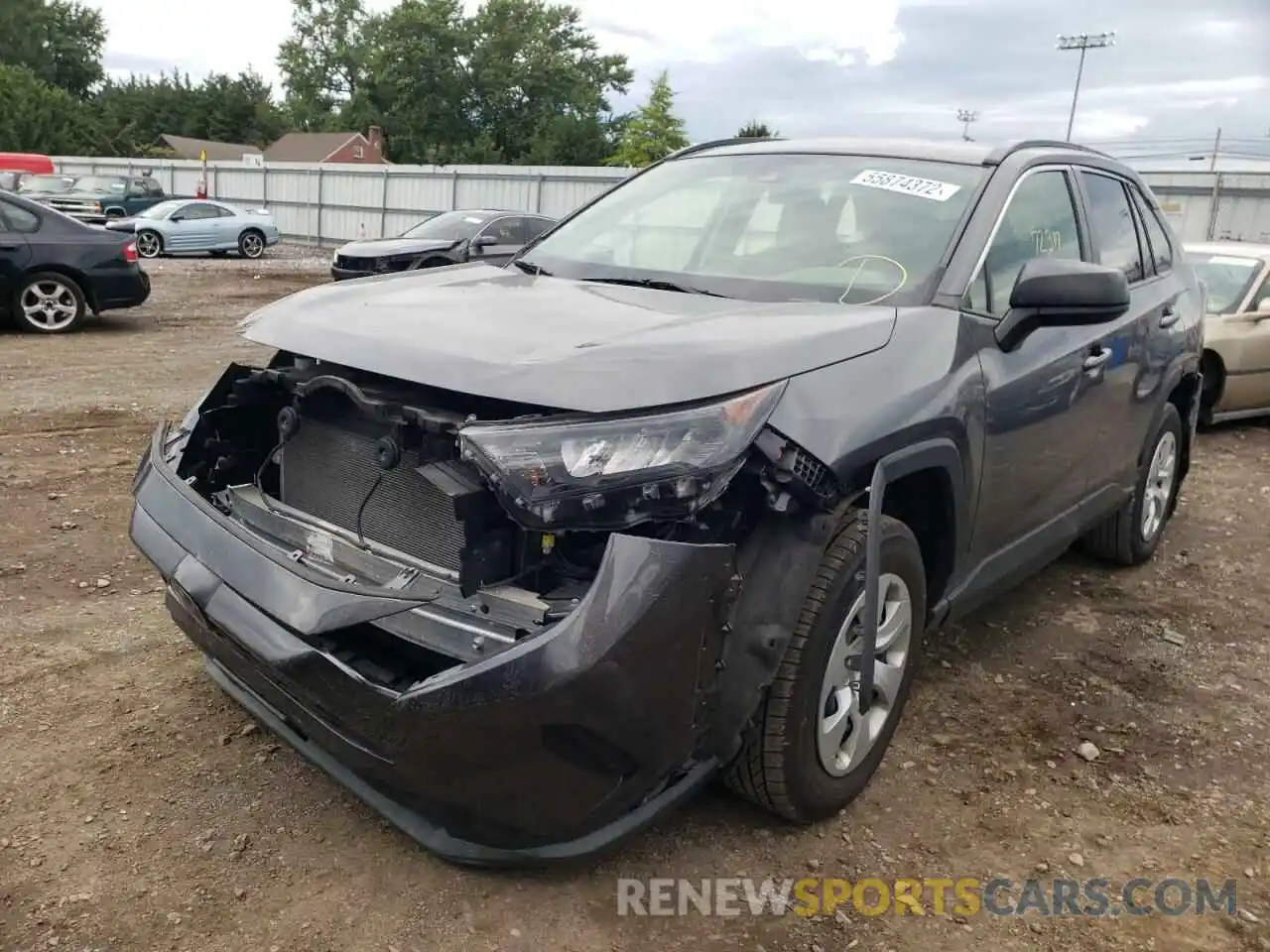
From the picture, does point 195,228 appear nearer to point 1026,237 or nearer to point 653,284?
point 653,284

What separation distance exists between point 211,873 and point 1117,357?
11.2 ft

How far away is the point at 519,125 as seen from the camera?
65375 mm

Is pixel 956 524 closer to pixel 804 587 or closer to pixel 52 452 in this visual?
pixel 804 587

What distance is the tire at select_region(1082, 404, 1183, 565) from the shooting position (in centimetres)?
468

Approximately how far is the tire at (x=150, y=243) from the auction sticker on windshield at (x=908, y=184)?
21651 mm

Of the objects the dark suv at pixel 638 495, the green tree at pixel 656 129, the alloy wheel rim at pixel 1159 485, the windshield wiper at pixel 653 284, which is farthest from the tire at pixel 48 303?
the green tree at pixel 656 129

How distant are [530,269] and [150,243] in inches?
842

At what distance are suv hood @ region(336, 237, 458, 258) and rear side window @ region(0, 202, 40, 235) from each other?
4.58m

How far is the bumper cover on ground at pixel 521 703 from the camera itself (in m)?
1.99

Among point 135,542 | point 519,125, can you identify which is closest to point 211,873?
point 135,542

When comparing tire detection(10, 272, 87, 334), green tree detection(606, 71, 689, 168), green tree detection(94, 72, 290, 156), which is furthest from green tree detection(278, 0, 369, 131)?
tire detection(10, 272, 87, 334)

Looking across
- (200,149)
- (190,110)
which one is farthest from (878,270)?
(190,110)

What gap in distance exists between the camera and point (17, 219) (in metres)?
10.3

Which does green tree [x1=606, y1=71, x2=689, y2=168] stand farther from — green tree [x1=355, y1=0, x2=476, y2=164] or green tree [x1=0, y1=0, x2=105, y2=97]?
green tree [x1=0, y1=0, x2=105, y2=97]
